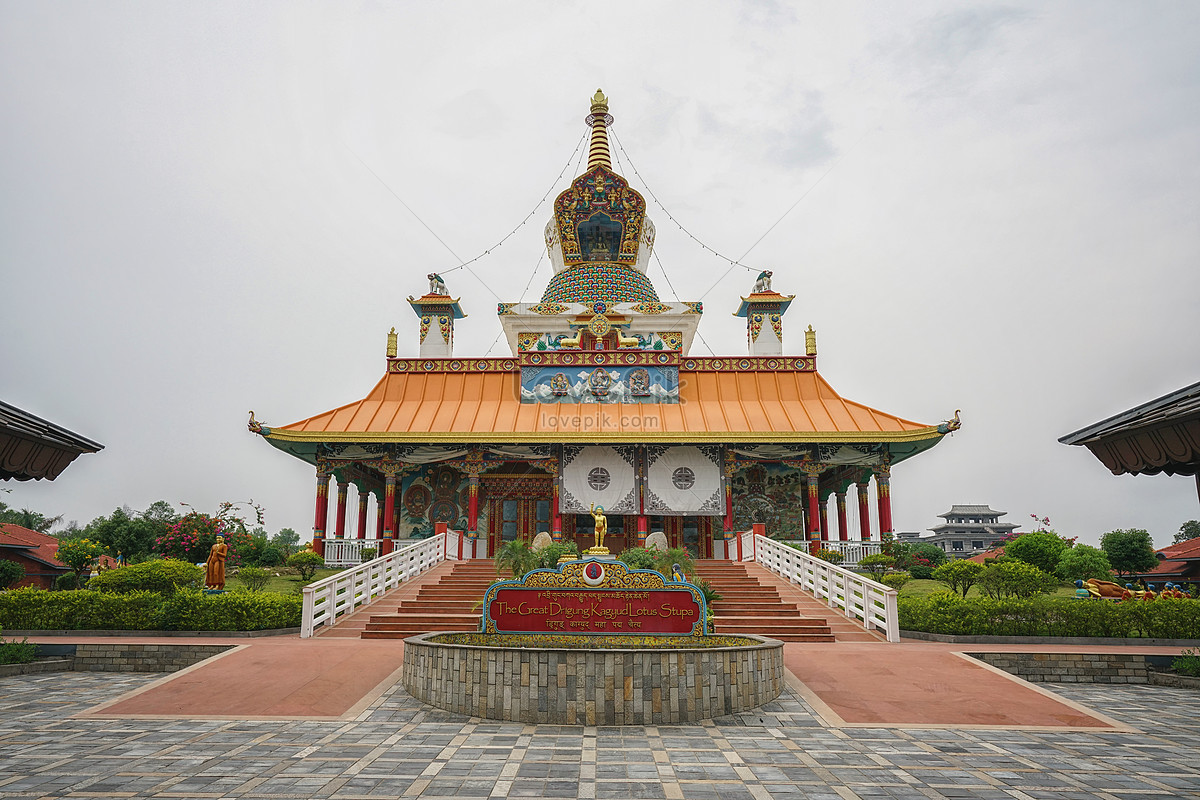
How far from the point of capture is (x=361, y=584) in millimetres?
16547

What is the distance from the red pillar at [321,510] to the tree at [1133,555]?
2628cm

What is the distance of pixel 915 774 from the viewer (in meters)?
6.37

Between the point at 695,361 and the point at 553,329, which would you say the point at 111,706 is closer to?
the point at 695,361

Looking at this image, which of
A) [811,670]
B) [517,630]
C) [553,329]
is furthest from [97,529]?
[811,670]

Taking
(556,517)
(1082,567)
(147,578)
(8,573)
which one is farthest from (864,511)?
(8,573)

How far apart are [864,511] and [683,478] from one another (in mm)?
6434

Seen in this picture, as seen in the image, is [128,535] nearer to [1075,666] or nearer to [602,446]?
[602,446]

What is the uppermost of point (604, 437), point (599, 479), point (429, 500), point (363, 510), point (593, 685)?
point (604, 437)

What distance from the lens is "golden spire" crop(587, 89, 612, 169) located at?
34.0 metres

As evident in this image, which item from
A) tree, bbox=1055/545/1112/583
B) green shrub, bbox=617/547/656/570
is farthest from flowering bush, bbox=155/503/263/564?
tree, bbox=1055/545/1112/583

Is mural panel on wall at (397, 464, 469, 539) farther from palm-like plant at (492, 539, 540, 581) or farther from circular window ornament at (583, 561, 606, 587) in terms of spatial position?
circular window ornament at (583, 561, 606, 587)

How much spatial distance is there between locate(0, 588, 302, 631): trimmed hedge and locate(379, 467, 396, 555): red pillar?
25.7ft

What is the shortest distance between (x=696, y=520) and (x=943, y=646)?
11944mm

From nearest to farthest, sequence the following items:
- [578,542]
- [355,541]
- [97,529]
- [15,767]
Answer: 1. [15,767]
2. [355,541]
3. [578,542]
4. [97,529]
